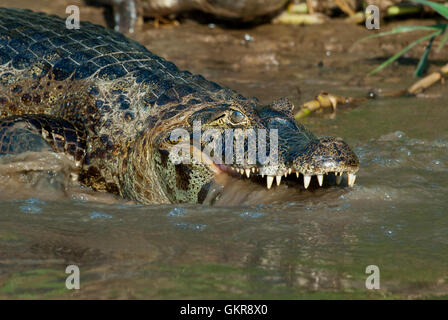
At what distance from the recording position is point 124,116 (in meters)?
4.57

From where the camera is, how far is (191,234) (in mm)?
3436

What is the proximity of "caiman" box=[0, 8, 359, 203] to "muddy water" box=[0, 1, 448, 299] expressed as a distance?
175 millimetres

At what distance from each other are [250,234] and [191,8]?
6.87m

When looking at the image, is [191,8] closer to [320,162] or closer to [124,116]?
[124,116]

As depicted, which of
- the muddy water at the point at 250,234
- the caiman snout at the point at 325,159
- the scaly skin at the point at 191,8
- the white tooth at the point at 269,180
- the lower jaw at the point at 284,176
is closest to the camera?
the muddy water at the point at 250,234

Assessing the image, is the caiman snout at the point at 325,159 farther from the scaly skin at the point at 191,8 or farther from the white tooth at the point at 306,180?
the scaly skin at the point at 191,8

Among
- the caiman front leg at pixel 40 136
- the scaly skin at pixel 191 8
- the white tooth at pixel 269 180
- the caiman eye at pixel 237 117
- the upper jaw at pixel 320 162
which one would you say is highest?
the scaly skin at pixel 191 8

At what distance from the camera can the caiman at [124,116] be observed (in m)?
3.94

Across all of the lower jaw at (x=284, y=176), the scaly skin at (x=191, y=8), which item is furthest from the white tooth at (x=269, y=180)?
the scaly skin at (x=191, y=8)

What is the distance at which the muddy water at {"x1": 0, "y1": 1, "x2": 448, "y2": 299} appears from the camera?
9.23ft

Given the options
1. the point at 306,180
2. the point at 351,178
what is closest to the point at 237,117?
the point at 306,180

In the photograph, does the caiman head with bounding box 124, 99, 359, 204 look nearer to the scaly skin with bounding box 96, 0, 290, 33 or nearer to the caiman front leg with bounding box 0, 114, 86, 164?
the caiman front leg with bounding box 0, 114, 86, 164

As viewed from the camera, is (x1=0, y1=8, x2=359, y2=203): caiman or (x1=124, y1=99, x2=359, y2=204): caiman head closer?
(x1=124, y1=99, x2=359, y2=204): caiman head

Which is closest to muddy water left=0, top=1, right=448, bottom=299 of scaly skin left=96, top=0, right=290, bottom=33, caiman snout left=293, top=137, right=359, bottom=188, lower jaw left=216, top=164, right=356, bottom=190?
lower jaw left=216, top=164, right=356, bottom=190
